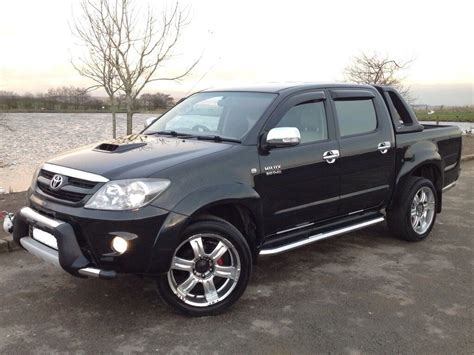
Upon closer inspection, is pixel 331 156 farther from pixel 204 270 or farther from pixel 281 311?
pixel 204 270

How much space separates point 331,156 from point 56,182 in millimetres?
2453

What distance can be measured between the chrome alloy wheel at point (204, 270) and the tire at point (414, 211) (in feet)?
8.45

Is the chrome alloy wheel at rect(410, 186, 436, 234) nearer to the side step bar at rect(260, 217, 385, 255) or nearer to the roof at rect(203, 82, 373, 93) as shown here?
the side step bar at rect(260, 217, 385, 255)

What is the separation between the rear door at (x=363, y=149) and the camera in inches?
196

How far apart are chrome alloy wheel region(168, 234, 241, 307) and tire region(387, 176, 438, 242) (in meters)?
2.58

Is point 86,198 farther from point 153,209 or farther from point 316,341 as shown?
point 316,341

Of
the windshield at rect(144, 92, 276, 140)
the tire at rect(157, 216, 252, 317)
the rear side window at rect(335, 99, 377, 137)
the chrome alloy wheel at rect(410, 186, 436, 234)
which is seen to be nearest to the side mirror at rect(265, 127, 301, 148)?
the windshield at rect(144, 92, 276, 140)

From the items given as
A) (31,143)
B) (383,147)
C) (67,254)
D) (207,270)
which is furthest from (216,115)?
(31,143)

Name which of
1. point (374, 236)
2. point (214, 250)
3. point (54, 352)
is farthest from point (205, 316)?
point (374, 236)

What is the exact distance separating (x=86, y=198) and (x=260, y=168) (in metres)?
1.41

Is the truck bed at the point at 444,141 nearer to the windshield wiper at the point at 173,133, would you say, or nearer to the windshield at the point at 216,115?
the windshield at the point at 216,115

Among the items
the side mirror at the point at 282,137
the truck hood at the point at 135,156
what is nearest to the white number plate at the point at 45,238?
the truck hood at the point at 135,156

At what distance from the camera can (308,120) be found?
4.77 metres

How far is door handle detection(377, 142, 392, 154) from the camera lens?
209 inches
